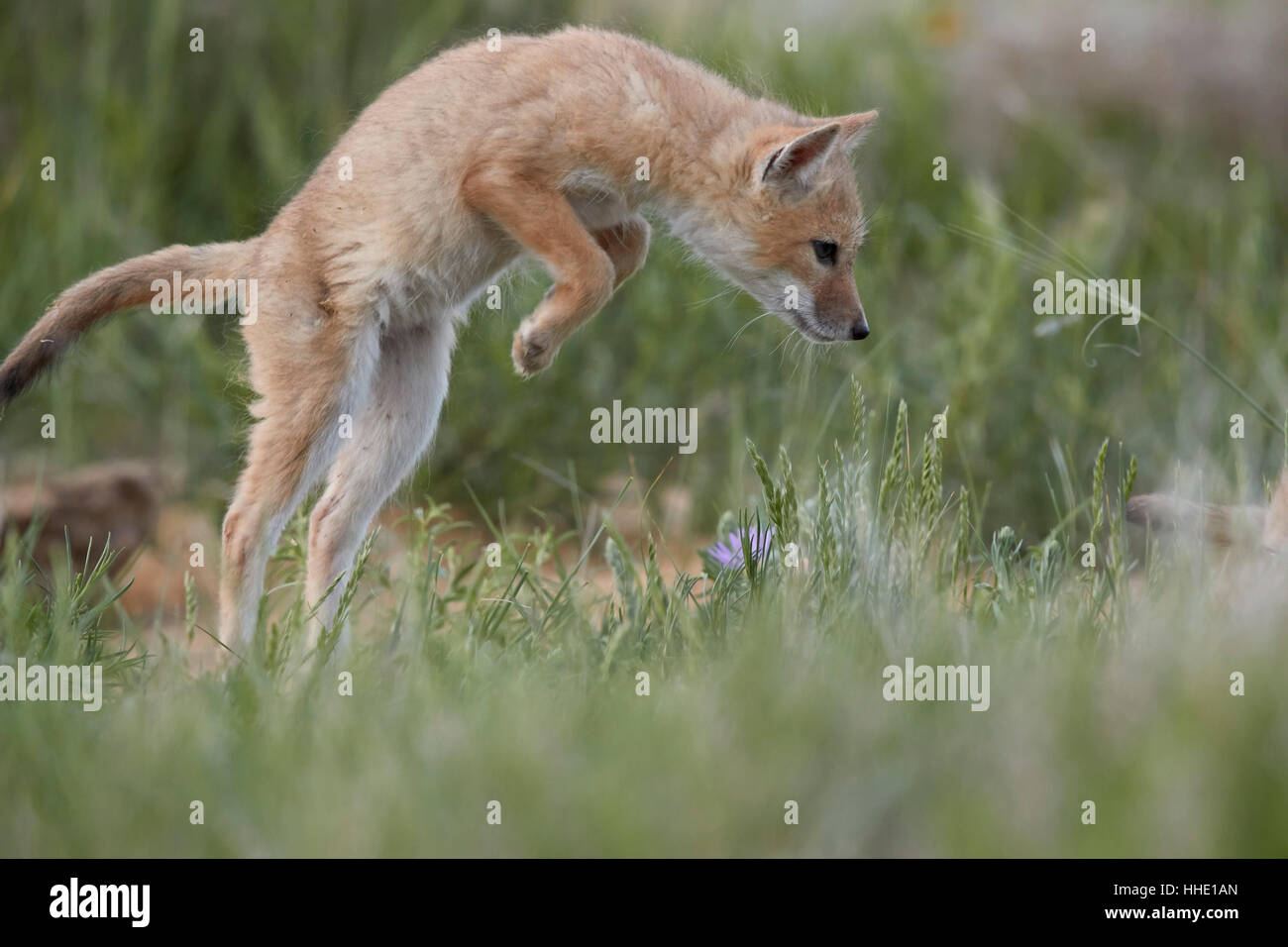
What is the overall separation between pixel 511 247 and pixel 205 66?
4162 mm

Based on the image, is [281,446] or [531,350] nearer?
[531,350]

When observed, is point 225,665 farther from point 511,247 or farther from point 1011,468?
point 1011,468

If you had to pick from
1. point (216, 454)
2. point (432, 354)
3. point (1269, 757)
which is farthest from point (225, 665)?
point (216, 454)

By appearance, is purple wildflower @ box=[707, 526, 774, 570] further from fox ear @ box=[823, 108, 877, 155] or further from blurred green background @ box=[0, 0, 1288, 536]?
fox ear @ box=[823, 108, 877, 155]

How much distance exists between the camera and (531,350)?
446 cm

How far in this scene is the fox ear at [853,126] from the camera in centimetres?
456

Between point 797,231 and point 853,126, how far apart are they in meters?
0.37

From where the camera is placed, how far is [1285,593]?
346 centimetres

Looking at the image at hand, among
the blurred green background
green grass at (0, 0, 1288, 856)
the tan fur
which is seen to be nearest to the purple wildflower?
green grass at (0, 0, 1288, 856)

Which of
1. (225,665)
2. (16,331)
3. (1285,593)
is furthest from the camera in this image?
(16,331)

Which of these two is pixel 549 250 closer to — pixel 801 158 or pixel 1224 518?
pixel 801 158

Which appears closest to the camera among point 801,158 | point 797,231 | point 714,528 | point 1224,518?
point 1224,518

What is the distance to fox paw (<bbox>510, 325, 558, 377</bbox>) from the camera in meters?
4.42

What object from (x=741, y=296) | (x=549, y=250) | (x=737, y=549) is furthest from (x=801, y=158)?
(x=741, y=296)
